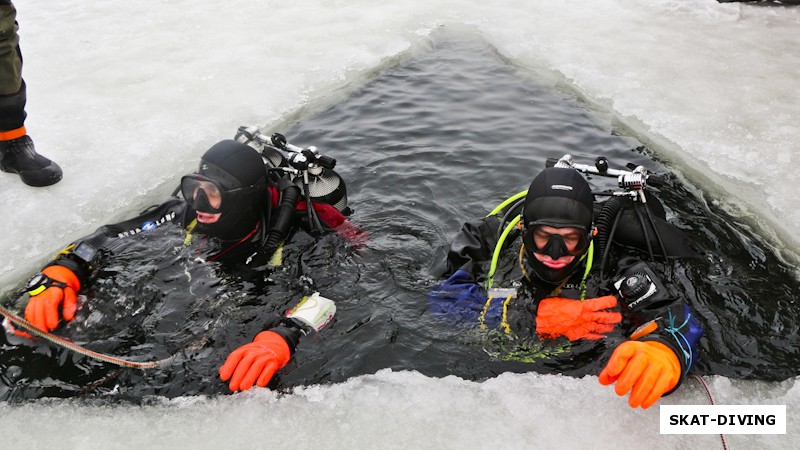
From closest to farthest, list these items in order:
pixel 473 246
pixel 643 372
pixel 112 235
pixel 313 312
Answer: pixel 643 372 → pixel 313 312 → pixel 473 246 → pixel 112 235

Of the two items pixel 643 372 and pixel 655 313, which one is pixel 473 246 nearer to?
pixel 655 313

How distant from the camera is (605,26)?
8094mm

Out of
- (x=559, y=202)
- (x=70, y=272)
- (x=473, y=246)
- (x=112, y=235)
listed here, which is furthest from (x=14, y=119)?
(x=559, y=202)

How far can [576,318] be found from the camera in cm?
323

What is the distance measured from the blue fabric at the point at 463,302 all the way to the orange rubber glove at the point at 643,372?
35.0 inches

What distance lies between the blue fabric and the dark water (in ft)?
0.31

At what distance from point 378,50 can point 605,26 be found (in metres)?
3.26

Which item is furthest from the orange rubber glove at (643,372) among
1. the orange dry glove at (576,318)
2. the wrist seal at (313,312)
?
the wrist seal at (313,312)

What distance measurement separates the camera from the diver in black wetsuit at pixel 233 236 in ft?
10.3

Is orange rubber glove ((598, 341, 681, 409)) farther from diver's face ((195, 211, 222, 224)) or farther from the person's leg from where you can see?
the person's leg

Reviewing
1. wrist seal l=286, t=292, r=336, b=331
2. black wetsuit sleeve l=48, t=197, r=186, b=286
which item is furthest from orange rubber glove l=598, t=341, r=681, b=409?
black wetsuit sleeve l=48, t=197, r=186, b=286

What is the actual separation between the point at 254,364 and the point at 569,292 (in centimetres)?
191

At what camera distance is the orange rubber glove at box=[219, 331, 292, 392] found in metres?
2.90

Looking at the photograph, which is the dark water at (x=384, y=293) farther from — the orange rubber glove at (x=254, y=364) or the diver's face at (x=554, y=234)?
the diver's face at (x=554, y=234)
